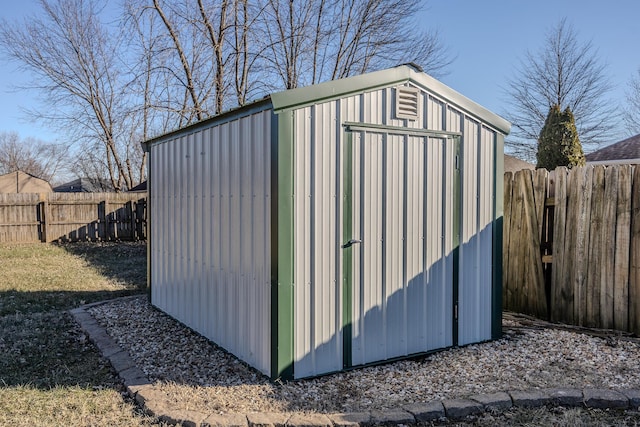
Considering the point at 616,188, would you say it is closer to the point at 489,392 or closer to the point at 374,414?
the point at 489,392

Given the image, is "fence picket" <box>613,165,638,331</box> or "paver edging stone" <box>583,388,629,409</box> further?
"fence picket" <box>613,165,638,331</box>

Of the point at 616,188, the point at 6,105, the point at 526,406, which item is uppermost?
the point at 6,105

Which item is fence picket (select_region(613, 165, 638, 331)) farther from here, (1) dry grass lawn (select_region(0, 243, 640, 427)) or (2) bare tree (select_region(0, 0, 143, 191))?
(2) bare tree (select_region(0, 0, 143, 191))

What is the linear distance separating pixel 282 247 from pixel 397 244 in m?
1.05

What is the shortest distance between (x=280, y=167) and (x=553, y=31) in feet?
69.2

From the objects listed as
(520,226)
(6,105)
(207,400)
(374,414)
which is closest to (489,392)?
(374,414)

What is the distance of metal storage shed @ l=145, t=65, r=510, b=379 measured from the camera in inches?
135

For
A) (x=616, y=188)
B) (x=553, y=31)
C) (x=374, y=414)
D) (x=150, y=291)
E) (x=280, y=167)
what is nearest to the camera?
(x=374, y=414)

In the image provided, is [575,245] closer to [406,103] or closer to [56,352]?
[406,103]

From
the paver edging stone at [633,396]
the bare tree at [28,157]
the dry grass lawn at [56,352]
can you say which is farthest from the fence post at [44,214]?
the bare tree at [28,157]

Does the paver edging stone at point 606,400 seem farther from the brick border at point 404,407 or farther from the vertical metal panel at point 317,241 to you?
the vertical metal panel at point 317,241

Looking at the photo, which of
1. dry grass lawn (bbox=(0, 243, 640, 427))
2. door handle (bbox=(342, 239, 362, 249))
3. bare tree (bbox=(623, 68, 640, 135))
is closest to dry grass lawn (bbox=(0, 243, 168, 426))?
dry grass lawn (bbox=(0, 243, 640, 427))

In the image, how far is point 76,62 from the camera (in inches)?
667

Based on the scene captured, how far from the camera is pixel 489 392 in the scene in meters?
3.22
